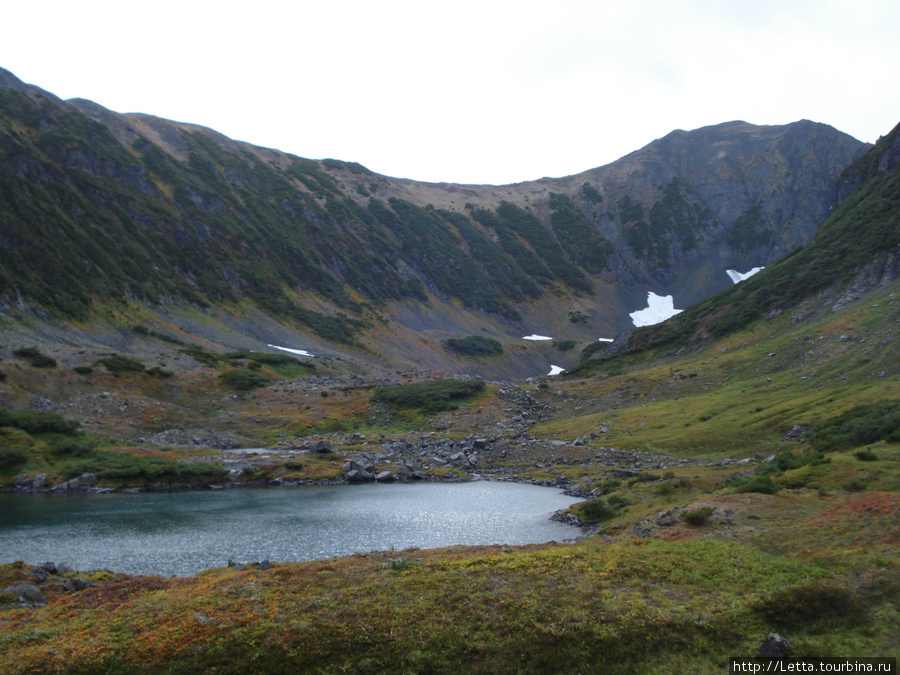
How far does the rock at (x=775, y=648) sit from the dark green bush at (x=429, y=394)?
6991 centimetres

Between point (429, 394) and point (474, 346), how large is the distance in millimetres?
69049

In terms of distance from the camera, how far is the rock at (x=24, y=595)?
19422 millimetres

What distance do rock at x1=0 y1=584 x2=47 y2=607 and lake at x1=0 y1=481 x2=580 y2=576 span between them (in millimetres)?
7717

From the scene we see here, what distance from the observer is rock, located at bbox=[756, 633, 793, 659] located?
41.3 feet

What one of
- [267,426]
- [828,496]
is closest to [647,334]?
[267,426]

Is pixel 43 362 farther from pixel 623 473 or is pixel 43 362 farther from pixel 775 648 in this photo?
pixel 775 648

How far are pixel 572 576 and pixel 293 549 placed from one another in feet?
65.9

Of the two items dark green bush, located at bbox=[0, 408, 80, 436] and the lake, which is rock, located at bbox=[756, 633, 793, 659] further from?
dark green bush, located at bbox=[0, 408, 80, 436]

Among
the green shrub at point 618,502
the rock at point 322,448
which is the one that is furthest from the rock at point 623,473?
the rock at point 322,448

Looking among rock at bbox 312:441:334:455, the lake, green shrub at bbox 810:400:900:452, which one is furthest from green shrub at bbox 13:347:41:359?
green shrub at bbox 810:400:900:452

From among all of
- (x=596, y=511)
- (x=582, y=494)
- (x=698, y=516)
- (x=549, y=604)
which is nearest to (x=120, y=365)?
(x=582, y=494)

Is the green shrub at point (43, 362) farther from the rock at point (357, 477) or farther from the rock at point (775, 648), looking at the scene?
the rock at point (775, 648)

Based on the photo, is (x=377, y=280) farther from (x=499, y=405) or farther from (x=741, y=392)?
(x=741, y=392)

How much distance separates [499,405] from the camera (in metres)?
81.9
